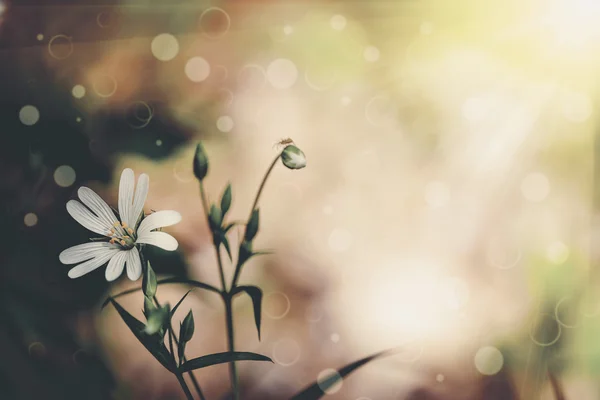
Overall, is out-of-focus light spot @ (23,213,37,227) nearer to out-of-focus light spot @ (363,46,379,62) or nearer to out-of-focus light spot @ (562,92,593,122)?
out-of-focus light spot @ (363,46,379,62)

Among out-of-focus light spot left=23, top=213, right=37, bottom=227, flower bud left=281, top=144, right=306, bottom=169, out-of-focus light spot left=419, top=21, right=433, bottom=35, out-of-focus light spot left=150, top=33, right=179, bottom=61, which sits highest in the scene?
out-of-focus light spot left=150, top=33, right=179, bottom=61

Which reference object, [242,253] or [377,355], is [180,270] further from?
[377,355]

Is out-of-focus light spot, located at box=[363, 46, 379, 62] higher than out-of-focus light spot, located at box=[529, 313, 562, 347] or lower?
higher

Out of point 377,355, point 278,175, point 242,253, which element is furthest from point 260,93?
point 377,355

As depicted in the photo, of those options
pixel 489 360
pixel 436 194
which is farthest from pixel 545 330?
pixel 436 194

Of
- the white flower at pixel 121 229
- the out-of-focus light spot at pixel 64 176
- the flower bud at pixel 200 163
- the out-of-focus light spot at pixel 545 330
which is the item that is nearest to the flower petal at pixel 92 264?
the white flower at pixel 121 229

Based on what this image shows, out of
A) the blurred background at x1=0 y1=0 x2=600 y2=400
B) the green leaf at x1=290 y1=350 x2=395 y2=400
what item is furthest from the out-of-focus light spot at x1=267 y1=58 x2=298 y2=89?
the green leaf at x1=290 y1=350 x2=395 y2=400

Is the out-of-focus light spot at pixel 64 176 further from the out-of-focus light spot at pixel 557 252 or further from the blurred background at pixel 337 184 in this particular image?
the out-of-focus light spot at pixel 557 252
